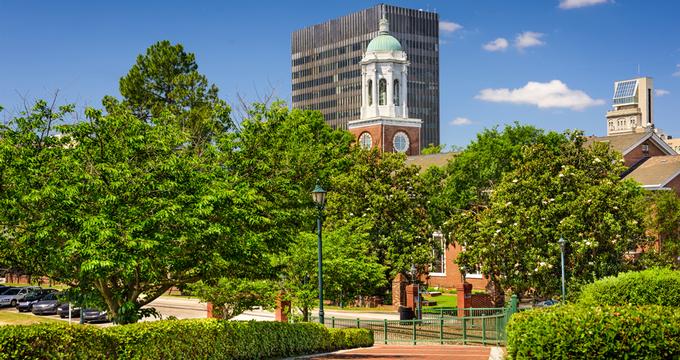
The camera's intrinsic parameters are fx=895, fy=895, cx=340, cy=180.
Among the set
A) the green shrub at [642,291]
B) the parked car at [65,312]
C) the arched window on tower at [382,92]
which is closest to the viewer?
the green shrub at [642,291]

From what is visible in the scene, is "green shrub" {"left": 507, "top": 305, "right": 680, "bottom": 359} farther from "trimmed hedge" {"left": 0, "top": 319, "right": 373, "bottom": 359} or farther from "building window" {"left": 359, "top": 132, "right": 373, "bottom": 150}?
"building window" {"left": 359, "top": 132, "right": 373, "bottom": 150}

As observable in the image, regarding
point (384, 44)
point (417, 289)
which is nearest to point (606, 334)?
point (417, 289)

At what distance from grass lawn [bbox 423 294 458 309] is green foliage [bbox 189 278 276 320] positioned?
70.6 feet

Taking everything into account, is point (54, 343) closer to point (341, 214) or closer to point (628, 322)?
point (628, 322)

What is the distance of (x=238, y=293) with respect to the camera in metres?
35.0

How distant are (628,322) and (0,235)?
15.4 metres

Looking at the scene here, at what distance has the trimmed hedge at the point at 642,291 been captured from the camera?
900 inches

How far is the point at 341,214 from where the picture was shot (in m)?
51.2

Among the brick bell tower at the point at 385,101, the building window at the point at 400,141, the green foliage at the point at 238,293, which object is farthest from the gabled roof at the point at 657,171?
the green foliage at the point at 238,293

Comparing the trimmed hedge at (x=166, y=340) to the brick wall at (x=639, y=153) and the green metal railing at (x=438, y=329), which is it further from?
the brick wall at (x=639, y=153)

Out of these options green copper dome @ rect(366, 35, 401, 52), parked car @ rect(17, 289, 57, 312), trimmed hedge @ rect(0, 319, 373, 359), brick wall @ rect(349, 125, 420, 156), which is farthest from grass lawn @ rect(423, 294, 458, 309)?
trimmed hedge @ rect(0, 319, 373, 359)

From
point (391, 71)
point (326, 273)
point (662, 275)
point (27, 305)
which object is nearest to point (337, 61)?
point (391, 71)

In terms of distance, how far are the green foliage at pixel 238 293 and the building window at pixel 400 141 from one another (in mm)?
54935

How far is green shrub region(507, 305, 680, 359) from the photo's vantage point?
14500mm
